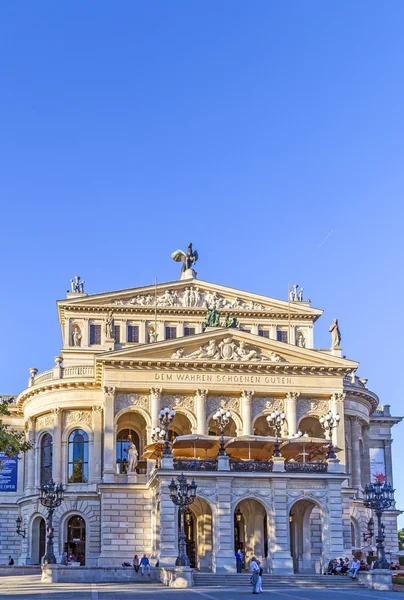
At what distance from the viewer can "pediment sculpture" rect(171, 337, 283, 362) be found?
6669 centimetres

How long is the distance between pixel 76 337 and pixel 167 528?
29826 millimetres

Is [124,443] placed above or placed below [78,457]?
above

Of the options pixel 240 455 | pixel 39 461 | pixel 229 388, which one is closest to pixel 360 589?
pixel 240 455

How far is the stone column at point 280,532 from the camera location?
52.2m

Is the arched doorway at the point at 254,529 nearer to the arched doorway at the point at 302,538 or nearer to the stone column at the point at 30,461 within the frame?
the arched doorway at the point at 302,538

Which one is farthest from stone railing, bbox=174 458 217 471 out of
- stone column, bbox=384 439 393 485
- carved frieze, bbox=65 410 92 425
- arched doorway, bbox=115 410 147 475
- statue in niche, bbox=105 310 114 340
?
stone column, bbox=384 439 393 485

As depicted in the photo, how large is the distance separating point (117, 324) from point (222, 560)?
31720 millimetres

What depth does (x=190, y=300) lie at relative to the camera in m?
81.2

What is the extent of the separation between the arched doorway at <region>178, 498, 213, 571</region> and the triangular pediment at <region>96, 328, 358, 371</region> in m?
10.8

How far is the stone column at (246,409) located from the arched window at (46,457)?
51.5 feet

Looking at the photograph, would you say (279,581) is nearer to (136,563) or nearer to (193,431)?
(136,563)

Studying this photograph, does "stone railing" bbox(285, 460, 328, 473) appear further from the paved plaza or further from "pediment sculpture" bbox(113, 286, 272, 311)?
"pediment sculpture" bbox(113, 286, 272, 311)

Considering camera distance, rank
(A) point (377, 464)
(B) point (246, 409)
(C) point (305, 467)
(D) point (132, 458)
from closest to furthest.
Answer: (C) point (305, 467), (D) point (132, 458), (B) point (246, 409), (A) point (377, 464)

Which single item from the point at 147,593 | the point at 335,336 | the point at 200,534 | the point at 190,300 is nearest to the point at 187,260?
the point at 190,300
